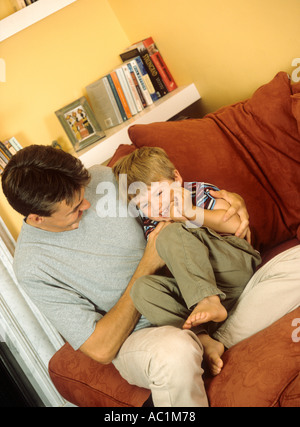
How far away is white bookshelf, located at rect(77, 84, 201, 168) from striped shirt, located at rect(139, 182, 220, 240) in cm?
69

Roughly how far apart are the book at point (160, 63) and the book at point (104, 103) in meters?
0.33

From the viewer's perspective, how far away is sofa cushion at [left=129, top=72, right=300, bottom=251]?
1.76 metres

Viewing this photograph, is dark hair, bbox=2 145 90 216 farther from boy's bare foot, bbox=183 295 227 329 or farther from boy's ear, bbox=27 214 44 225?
boy's bare foot, bbox=183 295 227 329

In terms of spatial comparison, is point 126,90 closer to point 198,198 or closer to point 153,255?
point 198,198

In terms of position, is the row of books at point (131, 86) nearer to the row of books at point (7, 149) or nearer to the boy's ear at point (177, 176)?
the row of books at point (7, 149)

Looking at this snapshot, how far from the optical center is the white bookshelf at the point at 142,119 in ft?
7.47

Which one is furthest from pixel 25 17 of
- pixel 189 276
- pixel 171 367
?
pixel 171 367

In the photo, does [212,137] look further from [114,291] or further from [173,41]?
[173,41]

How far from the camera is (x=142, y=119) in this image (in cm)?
243

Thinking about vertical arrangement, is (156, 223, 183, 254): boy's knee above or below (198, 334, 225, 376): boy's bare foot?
above

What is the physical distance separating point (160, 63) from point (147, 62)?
0.27 feet

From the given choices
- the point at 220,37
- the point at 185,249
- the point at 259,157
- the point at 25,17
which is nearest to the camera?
the point at 185,249

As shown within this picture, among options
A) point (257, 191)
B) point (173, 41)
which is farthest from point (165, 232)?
point (173, 41)

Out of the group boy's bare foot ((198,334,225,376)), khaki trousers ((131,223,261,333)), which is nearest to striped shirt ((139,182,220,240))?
khaki trousers ((131,223,261,333))
